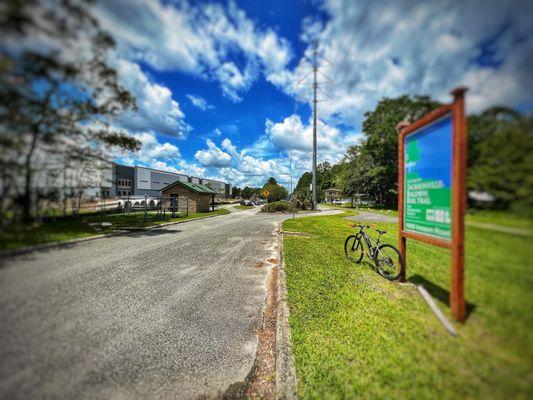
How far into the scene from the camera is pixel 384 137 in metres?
3.23

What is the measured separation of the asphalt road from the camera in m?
0.90

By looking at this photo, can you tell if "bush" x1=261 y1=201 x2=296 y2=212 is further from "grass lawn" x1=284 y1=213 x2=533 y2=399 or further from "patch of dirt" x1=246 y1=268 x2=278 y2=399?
"grass lawn" x1=284 y1=213 x2=533 y2=399

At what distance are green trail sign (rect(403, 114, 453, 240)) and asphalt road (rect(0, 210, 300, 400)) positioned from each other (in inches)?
94.8

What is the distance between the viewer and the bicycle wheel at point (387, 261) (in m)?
3.24

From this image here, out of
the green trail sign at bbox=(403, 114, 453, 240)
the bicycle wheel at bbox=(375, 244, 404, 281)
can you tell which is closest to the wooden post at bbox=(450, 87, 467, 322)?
the green trail sign at bbox=(403, 114, 453, 240)

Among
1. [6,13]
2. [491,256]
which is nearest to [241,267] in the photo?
[491,256]

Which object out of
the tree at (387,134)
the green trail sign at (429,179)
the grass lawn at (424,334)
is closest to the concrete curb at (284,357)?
the grass lawn at (424,334)

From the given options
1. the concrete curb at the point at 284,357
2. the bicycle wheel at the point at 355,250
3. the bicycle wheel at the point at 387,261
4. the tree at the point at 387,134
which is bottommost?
the concrete curb at the point at 284,357

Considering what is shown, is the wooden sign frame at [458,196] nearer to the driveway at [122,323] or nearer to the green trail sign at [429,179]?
the green trail sign at [429,179]

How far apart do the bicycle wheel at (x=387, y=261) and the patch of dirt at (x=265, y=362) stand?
2126 mm

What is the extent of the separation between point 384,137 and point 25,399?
3.96 meters

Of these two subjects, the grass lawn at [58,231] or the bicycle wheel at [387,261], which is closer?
the grass lawn at [58,231]

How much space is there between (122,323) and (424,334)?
313 centimetres

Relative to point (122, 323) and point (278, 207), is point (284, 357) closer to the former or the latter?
point (122, 323)
